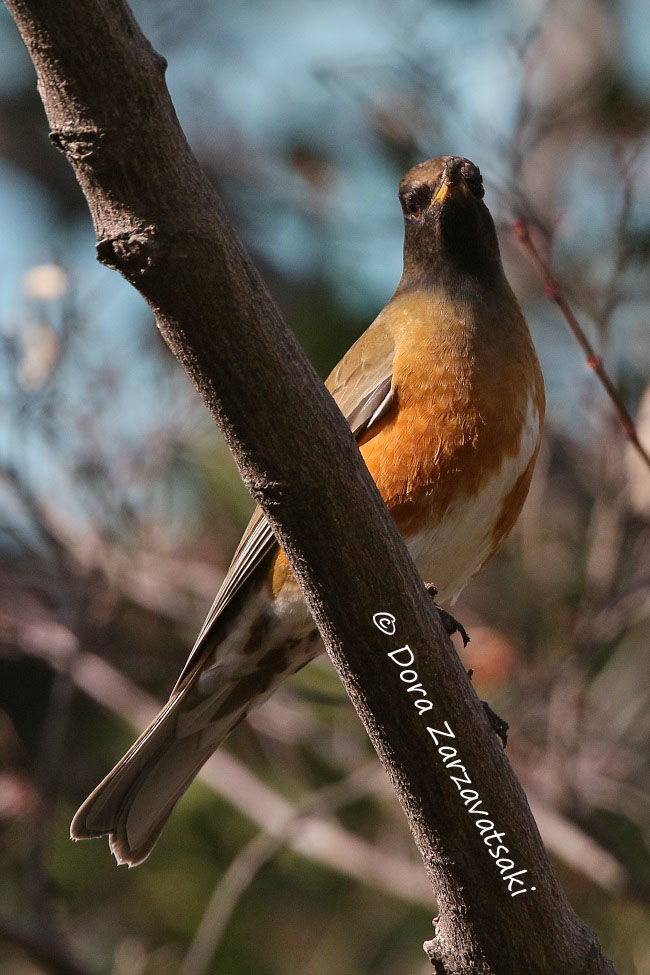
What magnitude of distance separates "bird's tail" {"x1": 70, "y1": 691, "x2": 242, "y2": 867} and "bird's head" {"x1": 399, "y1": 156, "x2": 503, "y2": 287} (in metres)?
1.78

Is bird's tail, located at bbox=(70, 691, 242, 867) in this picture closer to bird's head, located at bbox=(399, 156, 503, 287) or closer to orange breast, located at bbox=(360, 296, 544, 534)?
orange breast, located at bbox=(360, 296, 544, 534)

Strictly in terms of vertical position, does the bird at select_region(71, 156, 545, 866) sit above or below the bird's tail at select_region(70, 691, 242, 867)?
above

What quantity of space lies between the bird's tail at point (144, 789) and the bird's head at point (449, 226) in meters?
1.78

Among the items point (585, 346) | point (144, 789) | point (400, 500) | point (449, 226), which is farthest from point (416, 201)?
point (144, 789)

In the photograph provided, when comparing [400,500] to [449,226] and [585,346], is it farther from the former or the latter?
[449,226]

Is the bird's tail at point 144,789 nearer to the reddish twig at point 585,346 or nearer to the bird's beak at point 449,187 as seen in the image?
the reddish twig at point 585,346

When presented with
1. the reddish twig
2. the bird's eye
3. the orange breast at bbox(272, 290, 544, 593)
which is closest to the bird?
the orange breast at bbox(272, 290, 544, 593)

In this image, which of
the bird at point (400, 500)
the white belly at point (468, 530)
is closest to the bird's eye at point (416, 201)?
the bird at point (400, 500)

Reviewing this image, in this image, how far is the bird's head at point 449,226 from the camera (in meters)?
4.16

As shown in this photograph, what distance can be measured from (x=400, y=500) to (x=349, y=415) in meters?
0.33

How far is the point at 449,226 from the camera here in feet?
14.1

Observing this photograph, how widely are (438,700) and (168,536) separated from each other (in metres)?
3.83

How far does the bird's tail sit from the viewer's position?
3.58 m

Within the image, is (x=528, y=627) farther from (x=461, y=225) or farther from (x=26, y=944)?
(x=26, y=944)
